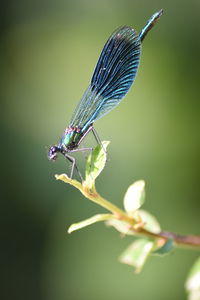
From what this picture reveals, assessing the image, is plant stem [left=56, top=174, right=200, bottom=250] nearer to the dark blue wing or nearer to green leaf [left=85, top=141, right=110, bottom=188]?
green leaf [left=85, top=141, right=110, bottom=188]

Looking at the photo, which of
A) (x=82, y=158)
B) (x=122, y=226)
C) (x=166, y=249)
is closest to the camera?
(x=166, y=249)

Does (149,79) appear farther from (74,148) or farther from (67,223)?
(74,148)

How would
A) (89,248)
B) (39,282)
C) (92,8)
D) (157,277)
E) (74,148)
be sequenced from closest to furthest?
(74,148) < (157,277) < (89,248) < (39,282) < (92,8)

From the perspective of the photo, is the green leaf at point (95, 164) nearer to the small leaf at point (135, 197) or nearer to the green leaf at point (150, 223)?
the small leaf at point (135, 197)

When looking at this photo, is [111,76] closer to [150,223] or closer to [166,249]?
[150,223]

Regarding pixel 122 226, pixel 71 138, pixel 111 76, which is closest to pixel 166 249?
pixel 122 226

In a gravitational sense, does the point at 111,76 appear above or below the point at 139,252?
above

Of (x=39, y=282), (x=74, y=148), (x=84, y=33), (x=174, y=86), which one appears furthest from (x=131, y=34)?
(x=39, y=282)
